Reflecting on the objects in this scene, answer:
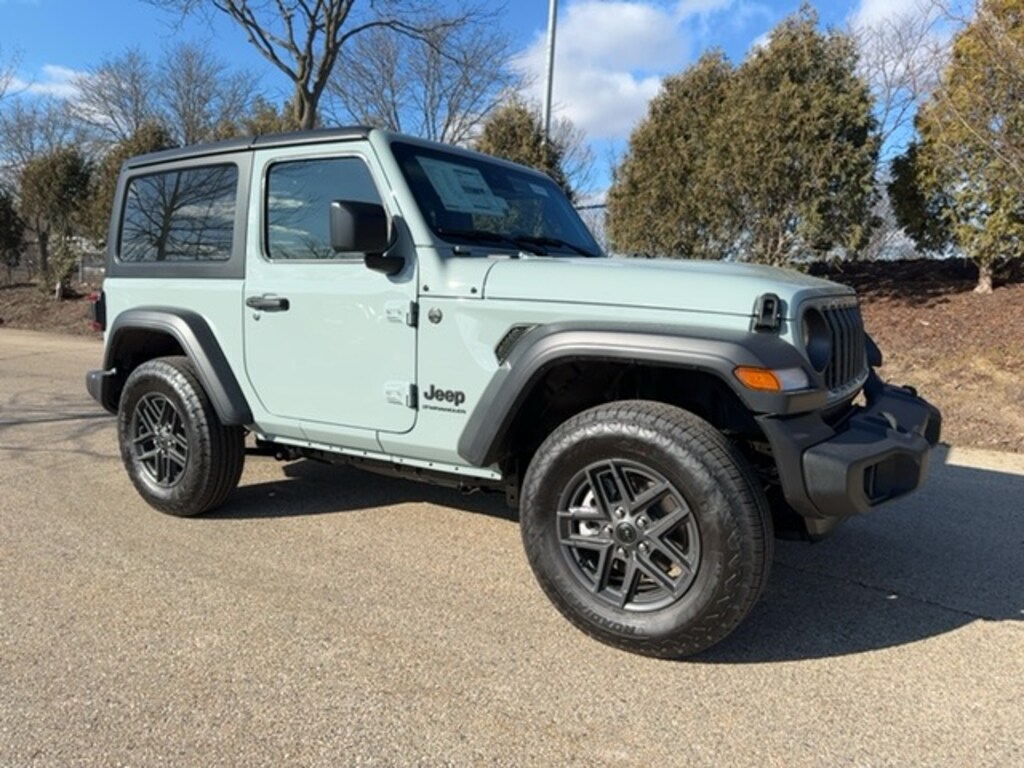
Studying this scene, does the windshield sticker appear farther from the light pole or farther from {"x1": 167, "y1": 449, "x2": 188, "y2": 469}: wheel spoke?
the light pole

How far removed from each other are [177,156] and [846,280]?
1011 centimetres

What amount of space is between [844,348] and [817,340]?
12.7 inches

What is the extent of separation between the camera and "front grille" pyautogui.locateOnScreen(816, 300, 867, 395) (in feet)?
9.89

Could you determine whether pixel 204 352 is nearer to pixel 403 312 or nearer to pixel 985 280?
pixel 403 312

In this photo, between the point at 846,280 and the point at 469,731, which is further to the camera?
the point at 846,280

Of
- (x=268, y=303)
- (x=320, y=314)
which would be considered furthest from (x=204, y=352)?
(x=320, y=314)

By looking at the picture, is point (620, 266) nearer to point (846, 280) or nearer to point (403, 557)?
point (403, 557)

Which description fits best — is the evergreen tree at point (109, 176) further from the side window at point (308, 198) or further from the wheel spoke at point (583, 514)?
the wheel spoke at point (583, 514)

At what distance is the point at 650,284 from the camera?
2881 millimetres

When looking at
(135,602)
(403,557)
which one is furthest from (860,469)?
(135,602)

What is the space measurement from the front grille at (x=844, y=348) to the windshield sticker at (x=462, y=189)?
1653 mm

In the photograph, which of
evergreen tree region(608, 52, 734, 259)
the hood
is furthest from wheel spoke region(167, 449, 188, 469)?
evergreen tree region(608, 52, 734, 259)

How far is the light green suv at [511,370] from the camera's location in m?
2.71

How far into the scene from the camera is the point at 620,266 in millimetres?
3090
